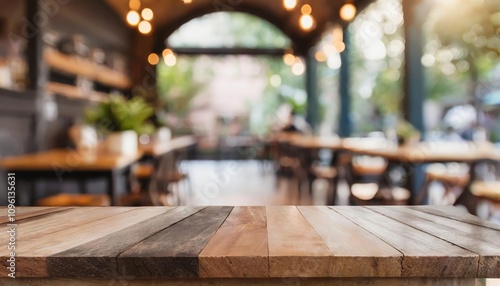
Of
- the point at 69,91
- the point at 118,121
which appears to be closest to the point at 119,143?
the point at 118,121

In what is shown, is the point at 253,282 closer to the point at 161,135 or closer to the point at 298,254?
the point at 298,254

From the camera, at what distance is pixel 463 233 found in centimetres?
110

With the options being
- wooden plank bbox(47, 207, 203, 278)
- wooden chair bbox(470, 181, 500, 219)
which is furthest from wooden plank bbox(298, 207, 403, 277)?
wooden chair bbox(470, 181, 500, 219)

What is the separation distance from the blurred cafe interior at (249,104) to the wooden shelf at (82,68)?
3 cm

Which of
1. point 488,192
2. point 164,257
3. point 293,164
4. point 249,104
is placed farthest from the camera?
point 249,104

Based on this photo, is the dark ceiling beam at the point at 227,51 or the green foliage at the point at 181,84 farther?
the green foliage at the point at 181,84

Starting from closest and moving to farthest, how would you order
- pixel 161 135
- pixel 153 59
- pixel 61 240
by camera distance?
pixel 61 240 → pixel 161 135 → pixel 153 59

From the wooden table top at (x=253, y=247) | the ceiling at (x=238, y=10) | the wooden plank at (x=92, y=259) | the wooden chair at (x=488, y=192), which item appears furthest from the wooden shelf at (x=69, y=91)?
the wooden plank at (x=92, y=259)

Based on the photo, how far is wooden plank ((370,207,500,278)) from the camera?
91cm

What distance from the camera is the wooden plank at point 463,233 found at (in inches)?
35.9

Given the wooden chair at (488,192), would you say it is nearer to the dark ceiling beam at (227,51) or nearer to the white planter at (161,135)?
the white planter at (161,135)

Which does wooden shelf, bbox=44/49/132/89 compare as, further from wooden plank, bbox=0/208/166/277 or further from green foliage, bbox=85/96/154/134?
wooden plank, bbox=0/208/166/277

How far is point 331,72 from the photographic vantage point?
1136 cm

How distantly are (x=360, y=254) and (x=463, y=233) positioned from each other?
13.6 inches
